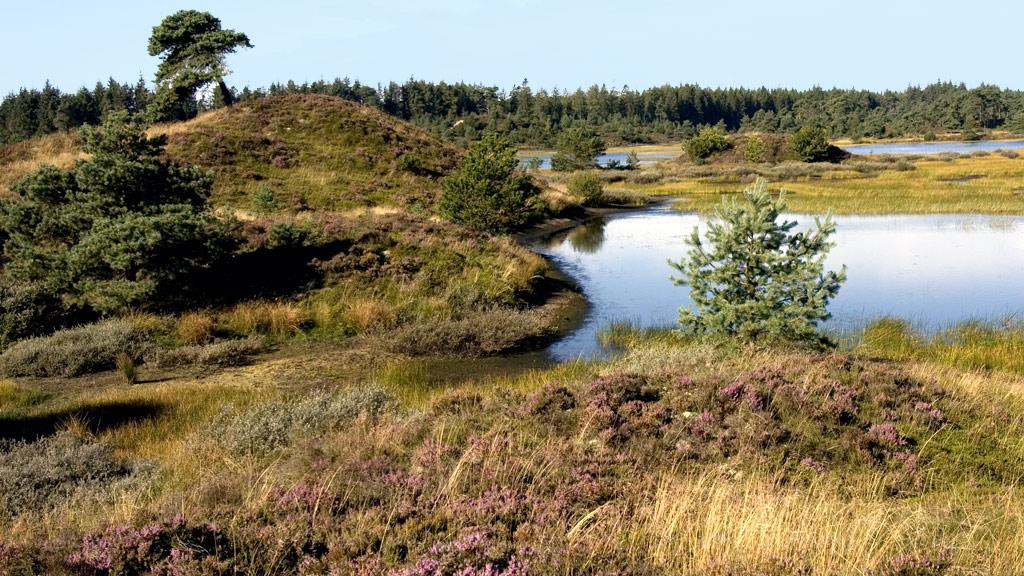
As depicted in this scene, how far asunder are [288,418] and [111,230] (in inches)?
378

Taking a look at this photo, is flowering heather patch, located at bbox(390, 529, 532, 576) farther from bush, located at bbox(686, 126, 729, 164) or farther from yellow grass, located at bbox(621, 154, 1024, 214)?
bush, located at bbox(686, 126, 729, 164)

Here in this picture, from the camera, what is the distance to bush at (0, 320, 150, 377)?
14.2m

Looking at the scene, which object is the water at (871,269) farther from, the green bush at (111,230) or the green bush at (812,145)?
the green bush at (812,145)

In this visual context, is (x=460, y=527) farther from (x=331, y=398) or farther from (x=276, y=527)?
(x=331, y=398)

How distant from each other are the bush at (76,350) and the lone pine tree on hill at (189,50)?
37130 mm

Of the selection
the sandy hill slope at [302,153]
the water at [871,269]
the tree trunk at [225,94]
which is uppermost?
the tree trunk at [225,94]

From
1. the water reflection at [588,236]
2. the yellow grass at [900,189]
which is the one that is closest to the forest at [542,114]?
the yellow grass at [900,189]

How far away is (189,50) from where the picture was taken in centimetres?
4703

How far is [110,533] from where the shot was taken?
4.90m

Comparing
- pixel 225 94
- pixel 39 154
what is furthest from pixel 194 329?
pixel 225 94

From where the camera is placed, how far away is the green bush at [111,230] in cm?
1639

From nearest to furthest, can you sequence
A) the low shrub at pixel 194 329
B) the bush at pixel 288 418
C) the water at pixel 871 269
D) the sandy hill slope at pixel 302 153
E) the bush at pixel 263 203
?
the bush at pixel 288 418, the low shrub at pixel 194 329, the water at pixel 871 269, the bush at pixel 263 203, the sandy hill slope at pixel 302 153

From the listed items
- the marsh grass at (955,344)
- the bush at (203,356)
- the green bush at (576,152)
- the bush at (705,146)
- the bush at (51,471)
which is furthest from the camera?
the bush at (705,146)

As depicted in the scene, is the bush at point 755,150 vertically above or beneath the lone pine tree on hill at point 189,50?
beneath
